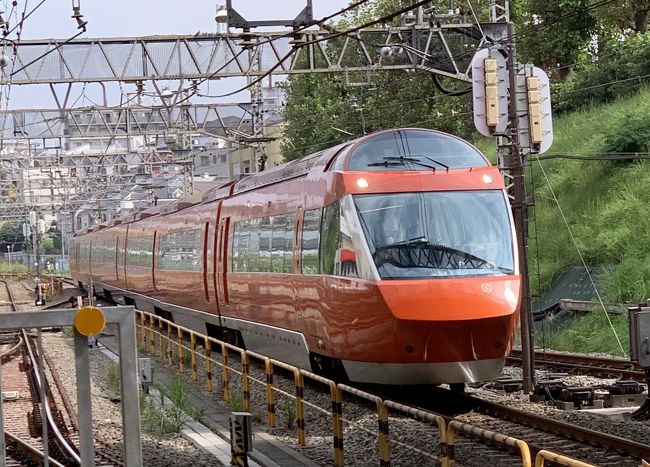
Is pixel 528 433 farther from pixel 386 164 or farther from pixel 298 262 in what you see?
pixel 298 262

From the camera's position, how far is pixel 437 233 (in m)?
13.0

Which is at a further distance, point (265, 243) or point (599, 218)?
point (599, 218)

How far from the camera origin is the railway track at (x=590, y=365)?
16500mm

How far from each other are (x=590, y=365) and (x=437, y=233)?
6340 millimetres

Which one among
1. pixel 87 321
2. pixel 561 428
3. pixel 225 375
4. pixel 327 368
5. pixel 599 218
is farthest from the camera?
pixel 599 218

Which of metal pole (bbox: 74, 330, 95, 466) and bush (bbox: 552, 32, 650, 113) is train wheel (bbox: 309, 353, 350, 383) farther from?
bush (bbox: 552, 32, 650, 113)

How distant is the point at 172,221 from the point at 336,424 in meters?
17.0

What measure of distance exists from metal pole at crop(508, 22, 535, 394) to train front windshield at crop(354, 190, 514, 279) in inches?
50.1

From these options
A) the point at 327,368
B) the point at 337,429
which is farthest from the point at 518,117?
the point at 337,429

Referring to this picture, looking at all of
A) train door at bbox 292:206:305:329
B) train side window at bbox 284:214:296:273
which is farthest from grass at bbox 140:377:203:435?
train side window at bbox 284:214:296:273

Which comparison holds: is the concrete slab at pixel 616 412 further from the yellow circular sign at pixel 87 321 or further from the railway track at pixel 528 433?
the yellow circular sign at pixel 87 321

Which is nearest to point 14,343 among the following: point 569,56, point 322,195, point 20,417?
point 20,417

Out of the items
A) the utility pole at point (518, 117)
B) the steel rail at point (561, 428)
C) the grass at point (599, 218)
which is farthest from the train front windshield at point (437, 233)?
the grass at point (599, 218)

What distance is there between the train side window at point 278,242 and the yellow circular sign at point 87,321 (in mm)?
9651
